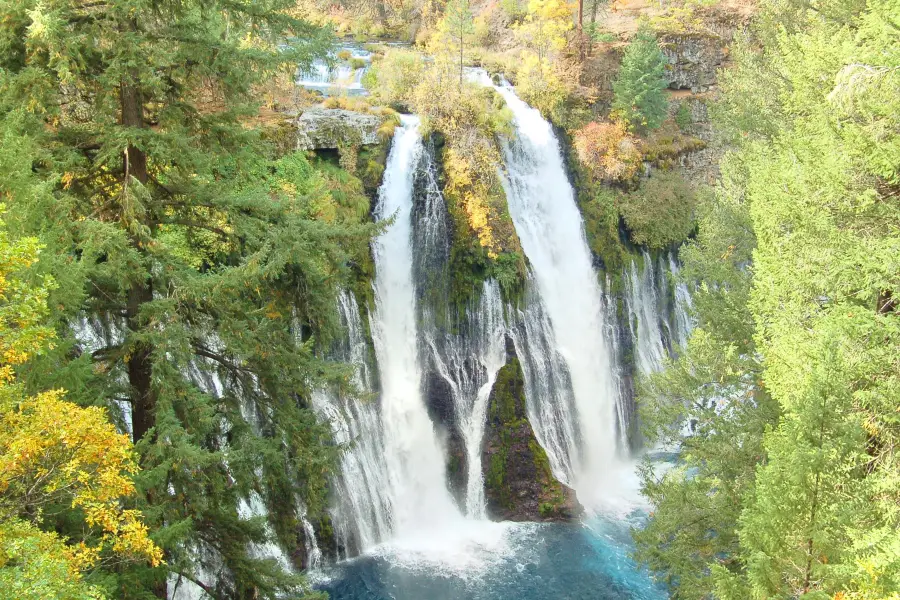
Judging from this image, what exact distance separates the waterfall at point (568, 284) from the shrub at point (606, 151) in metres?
1.10

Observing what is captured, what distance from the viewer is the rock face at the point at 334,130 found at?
17.2m

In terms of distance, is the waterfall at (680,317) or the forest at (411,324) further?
the waterfall at (680,317)

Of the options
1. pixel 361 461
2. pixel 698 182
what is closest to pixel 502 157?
pixel 698 182

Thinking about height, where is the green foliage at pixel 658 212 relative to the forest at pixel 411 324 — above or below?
above

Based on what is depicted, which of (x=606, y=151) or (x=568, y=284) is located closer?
(x=568, y=284)

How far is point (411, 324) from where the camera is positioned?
17.0m

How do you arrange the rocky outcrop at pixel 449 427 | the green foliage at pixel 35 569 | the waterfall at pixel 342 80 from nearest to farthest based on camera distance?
the green foliage at pixel 35 569 < the rocky outcrop at pixel 449 427 < the waterfall at pixel 342 80

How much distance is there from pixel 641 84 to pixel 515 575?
1848 centimetres

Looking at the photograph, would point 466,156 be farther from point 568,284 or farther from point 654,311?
point 654,311

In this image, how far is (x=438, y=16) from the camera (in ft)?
101

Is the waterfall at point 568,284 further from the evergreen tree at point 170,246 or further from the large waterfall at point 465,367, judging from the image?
the evergreen tree at point 170,246

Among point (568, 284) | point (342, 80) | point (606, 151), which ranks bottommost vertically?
point (568, 284)

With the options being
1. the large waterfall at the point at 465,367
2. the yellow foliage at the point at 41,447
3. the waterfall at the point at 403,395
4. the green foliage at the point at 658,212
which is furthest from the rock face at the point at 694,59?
the yellow foliage at the point at 41,447

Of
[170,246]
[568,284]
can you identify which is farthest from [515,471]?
[170,246]
